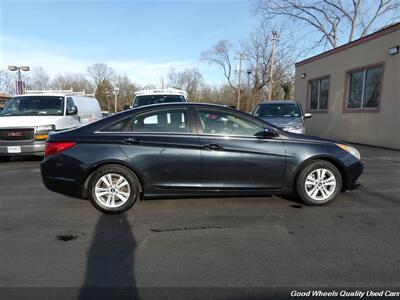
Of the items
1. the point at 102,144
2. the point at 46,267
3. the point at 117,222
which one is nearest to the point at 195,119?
the point at 102,144

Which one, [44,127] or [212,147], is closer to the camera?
[212,147]

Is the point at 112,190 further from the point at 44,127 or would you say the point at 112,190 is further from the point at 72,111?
the point at 72,111

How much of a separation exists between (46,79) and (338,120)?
6242cm

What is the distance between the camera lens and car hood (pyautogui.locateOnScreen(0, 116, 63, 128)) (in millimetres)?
8164

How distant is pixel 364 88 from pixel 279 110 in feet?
16.2

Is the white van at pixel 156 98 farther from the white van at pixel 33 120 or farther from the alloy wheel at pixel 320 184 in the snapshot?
the alloy wheel at pixel 320 184

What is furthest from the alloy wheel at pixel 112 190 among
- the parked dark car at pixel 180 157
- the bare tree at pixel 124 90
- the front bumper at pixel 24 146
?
the bare tree at pixel 124 90

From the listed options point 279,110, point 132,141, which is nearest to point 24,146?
point 132,141

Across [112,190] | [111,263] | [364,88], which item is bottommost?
[111,263]

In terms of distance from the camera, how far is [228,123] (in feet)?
14.6

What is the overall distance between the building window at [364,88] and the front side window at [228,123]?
32.4ft

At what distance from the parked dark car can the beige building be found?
8.56 m

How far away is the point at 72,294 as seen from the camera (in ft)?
8.30

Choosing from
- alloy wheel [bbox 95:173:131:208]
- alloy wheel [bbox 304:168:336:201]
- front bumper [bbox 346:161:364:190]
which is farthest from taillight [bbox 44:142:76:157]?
front bumper [bbox 346:161:364:190]
